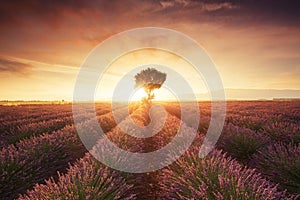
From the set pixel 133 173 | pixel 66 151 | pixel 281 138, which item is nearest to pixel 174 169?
pixel 133 173

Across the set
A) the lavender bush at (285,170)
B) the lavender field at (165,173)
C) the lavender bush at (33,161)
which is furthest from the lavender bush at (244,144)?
the lavender bush at (33,161)

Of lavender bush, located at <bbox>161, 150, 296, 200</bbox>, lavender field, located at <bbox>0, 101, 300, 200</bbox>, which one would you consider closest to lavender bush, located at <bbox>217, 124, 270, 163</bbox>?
lavender field, located at <bbox>0, 101, 300, 200</bbox>

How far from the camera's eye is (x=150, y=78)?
63.0m

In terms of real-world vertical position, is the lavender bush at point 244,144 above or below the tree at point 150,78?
below

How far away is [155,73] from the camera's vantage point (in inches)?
Answer: 2479

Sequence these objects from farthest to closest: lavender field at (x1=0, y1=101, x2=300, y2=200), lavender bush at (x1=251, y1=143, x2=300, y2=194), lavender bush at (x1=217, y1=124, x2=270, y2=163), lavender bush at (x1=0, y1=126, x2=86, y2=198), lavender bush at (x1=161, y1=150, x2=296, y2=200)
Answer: lavender bush at (x1=217, y1=124, x2=270, y2=163)
lavender bush at (x1=0, y1=126, x2=86, y2=198)
lavender bush at (x1=251, y1=143, x2=300, y2=194)
lavender field at (x1=0, y1=101, x2=300, y2=200)
lavender bush at (x1=161, y1=150, x2=296, y2=200)

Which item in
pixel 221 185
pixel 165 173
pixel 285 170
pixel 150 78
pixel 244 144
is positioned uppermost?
pixel 150 78

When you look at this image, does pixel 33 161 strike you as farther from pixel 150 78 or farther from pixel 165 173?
pixel 150 78

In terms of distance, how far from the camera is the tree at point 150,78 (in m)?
63.0

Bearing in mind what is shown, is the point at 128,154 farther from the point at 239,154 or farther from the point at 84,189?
the point at 239,154

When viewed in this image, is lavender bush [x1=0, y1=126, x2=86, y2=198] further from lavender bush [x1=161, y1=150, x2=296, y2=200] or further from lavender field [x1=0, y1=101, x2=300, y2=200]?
lavender bush [x1=161, y1=150, x2=296, y2=200]

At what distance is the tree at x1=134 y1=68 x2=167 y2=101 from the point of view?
62969 millimetres

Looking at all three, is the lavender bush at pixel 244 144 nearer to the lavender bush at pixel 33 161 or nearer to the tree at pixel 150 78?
the lavender bush at pixel 33 161

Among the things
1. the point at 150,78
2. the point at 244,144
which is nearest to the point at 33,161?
the point at 244,144
